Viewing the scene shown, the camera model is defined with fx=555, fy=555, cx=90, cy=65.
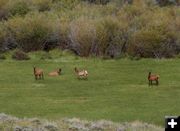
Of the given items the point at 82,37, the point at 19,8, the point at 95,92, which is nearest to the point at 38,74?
the point at 95,92

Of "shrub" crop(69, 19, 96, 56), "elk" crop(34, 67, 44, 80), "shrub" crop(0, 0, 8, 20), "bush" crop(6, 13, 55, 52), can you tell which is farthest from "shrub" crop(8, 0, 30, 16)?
"elk" crop(34, 67, 44, 80)

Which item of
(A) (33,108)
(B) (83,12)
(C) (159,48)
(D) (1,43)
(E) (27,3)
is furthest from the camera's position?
(E) (27,3)

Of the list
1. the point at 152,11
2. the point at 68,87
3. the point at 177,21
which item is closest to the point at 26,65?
the point at 68,87

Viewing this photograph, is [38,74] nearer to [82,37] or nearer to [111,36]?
[82,37]

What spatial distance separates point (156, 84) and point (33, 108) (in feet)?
30.5

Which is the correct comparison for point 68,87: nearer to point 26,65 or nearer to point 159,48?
point 26,65

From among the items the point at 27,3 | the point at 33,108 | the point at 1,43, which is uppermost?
the point at 27,3

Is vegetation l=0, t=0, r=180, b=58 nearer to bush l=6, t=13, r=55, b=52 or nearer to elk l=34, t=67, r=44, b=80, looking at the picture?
bush l=6, t=13, r=55, b=52

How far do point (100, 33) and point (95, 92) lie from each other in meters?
21.0

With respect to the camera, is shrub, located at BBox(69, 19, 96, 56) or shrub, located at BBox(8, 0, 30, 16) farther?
shrub, located at BBox(8, 0, 30, 16)

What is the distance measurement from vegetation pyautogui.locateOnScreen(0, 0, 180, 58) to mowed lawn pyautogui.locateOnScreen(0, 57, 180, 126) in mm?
7272

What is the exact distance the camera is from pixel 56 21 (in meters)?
56.0

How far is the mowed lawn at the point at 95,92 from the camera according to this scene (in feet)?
A: 86.4

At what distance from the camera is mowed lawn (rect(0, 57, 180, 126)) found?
26328 millimetres
